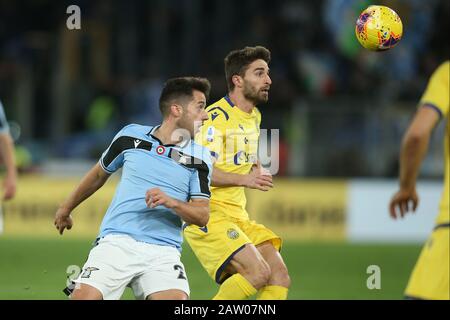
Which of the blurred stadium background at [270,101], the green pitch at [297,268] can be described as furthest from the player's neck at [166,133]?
the blurred stadium background at [270,101]

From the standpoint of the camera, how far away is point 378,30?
653 centimetres

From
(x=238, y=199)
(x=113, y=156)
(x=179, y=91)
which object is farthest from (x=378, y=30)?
(x=113, y=156)

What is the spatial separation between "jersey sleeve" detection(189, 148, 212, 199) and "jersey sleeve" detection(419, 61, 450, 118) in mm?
1686

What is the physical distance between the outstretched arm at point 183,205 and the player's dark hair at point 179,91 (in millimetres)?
650

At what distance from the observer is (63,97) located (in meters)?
17.1

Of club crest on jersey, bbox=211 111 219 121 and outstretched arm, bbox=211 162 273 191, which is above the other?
club crest on jersey, bbox=211 111 219 121

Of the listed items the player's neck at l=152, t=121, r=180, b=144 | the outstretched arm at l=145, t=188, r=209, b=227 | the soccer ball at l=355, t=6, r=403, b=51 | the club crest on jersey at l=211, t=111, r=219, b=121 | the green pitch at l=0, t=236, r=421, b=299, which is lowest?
the green pitch at l=0, t=236, r=421, b=299

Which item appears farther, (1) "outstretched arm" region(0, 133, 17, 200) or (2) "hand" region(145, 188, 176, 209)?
(1) "outstretched arm" region(0, 133, 17, 200)

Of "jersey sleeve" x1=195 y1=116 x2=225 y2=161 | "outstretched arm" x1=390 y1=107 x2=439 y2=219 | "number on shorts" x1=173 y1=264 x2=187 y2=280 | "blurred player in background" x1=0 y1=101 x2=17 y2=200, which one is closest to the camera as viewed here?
"outstretched arm" x1=390 y1=107 x2=439 y2=219

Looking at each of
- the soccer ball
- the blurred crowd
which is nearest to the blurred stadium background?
the blurred crowd

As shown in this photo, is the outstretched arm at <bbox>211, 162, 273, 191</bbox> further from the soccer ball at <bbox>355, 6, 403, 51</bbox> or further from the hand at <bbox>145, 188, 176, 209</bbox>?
the soccer ball at <bbox>355, 6, 403, 51</bbox>

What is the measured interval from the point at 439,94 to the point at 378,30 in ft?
5.72

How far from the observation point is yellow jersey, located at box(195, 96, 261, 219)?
6.93m
